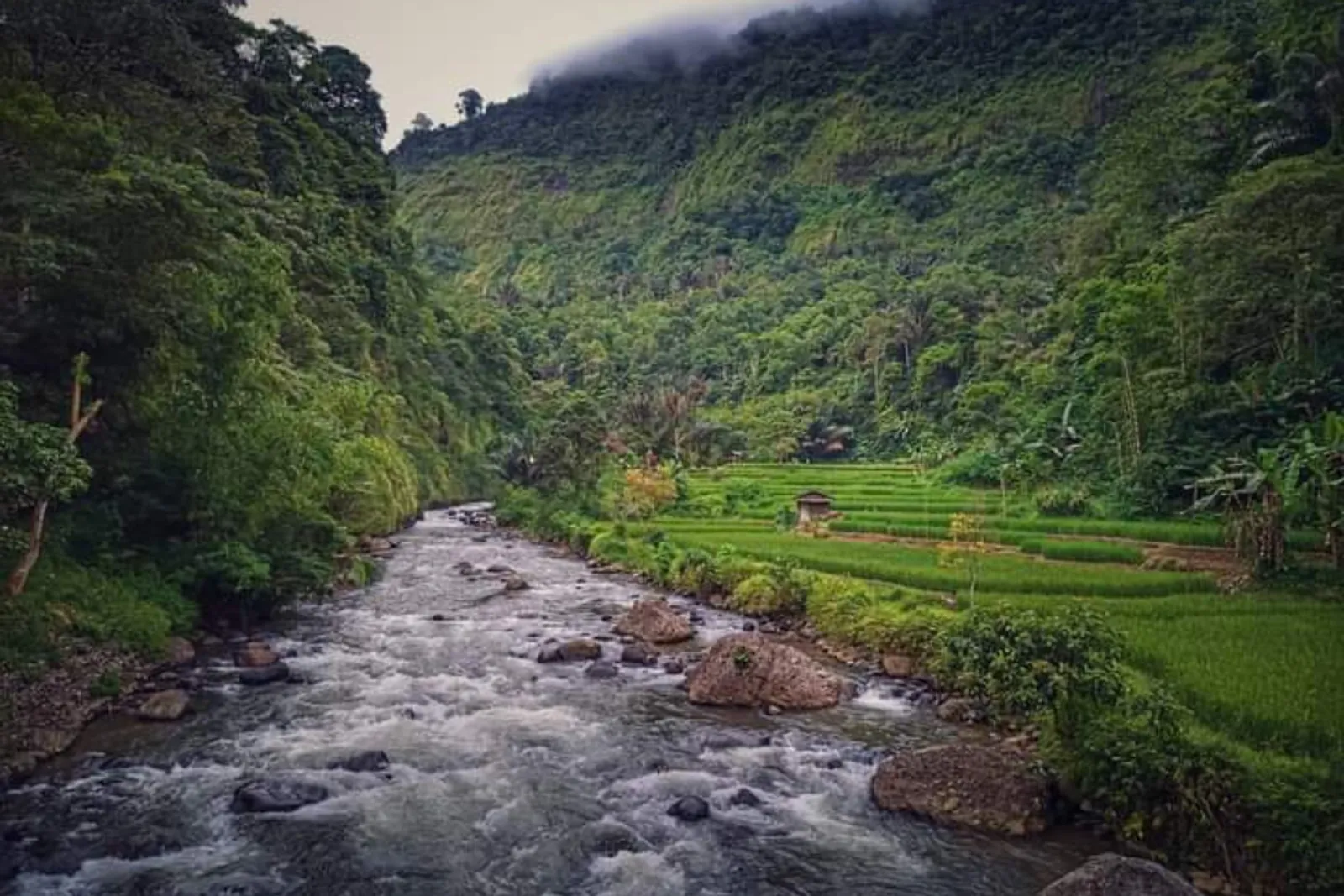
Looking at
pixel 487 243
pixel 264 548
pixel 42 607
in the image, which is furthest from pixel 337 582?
pixel 487 243

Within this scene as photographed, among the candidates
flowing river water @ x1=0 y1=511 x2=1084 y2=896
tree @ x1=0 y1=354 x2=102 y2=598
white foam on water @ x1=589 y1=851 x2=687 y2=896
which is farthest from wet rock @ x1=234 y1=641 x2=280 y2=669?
white foam on water @ x1=589 y1=851 x2=687 y2=896

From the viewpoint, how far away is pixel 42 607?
59.1 feet

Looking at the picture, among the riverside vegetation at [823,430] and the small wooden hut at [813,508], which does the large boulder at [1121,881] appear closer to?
the riverside vegetation at [823,430]

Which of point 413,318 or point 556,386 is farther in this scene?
point 556,386

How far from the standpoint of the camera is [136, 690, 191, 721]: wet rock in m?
16.6

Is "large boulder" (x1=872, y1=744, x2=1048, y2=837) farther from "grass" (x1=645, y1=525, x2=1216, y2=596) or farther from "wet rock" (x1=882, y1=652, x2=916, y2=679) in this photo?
"grass" (x1=645, y1=525, x2=1216, y2=596)

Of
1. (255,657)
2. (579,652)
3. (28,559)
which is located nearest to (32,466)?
(28,559)

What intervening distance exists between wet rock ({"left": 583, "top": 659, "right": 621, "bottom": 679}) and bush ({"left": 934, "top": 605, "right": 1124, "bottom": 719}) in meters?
7.73

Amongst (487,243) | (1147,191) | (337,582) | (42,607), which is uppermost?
(487,243)

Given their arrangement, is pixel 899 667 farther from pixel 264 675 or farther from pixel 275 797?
pixel 264 675

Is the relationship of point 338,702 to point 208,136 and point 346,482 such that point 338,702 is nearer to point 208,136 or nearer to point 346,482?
point 346,482

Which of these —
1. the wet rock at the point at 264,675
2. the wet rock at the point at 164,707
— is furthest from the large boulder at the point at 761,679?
the wet rock at the point at 164,707

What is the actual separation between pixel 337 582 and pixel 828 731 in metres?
20.2

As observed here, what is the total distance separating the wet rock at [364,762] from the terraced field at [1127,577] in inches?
489
